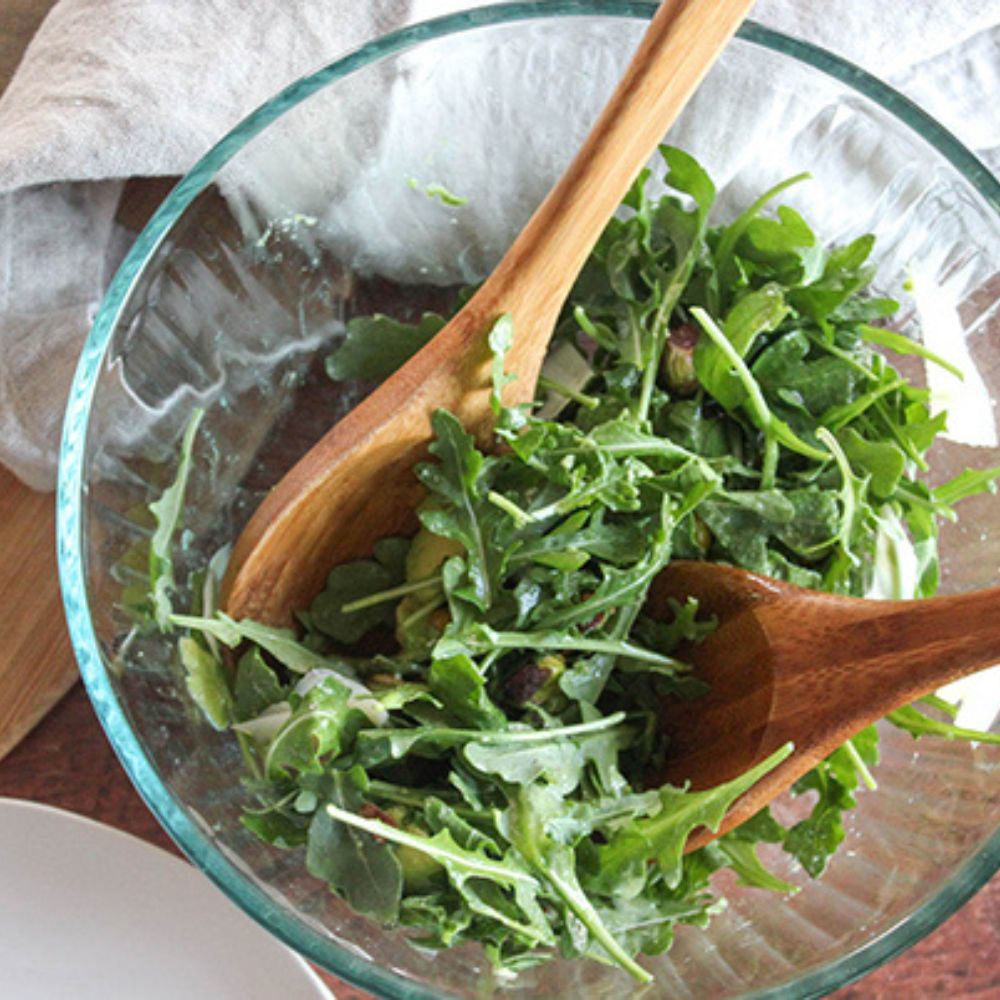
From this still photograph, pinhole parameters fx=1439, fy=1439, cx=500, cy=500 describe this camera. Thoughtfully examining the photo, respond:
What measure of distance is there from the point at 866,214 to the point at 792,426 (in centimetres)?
18

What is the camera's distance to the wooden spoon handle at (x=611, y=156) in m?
0.82

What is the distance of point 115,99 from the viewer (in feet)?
3.50

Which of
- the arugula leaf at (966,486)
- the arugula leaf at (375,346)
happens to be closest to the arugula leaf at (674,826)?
the arugula leaf at (966,486)

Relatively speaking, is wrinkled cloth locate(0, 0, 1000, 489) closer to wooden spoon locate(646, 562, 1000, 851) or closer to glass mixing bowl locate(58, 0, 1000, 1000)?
glass mixing bowl locate(58, 0, 1000, 1000)

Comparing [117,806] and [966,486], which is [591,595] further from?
[117,806]

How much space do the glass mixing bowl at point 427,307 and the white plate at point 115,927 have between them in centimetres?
16

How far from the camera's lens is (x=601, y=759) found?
34.7 inches

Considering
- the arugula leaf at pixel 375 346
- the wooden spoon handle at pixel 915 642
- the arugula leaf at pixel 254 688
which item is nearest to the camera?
the wooden spoon handle at pixel 915 642

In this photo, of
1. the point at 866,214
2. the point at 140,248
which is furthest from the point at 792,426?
the point at 140,248

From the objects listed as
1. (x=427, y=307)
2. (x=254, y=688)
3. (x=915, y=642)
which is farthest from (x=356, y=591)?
(x=915, y=642)

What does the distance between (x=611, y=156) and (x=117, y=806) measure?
62cm

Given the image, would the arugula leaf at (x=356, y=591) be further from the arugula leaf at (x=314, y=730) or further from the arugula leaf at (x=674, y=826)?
the arugula leaf at (x=674, y=826)

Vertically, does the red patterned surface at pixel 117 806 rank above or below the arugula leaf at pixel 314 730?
below

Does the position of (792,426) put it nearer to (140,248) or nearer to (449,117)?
(449,117)
